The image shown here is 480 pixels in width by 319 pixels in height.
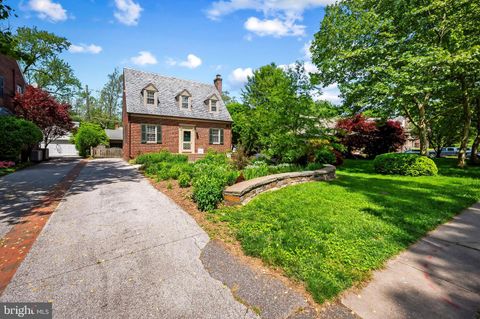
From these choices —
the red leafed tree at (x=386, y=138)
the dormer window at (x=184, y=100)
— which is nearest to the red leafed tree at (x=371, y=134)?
the red leafed tree at (x=386, y=138)

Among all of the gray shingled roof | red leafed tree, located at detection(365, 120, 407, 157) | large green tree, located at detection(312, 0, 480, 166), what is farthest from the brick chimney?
red leafed tree, located at detection(365, 120, 407, 157)

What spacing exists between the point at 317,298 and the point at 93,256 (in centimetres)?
335

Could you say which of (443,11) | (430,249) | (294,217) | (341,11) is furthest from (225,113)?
(430,249)

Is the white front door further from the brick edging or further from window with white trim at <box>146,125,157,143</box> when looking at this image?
the brick edging

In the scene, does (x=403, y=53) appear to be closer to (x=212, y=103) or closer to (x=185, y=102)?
(x=212, y=103)

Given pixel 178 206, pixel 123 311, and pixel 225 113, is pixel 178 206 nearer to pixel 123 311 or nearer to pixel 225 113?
pixel 123 311

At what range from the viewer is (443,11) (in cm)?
1107

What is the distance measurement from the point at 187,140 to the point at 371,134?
17332mm

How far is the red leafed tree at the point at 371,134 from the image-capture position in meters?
19.6

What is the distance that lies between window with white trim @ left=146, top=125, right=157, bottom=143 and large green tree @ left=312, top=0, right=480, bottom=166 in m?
13.9

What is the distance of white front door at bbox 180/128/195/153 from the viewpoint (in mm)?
19922

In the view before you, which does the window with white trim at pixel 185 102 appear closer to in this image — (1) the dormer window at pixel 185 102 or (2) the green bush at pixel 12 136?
(1) the dormer window at pixel 185 102

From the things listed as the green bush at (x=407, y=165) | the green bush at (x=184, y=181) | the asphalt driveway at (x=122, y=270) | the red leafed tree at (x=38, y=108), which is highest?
the red leafed tree at (x=38, y=108)

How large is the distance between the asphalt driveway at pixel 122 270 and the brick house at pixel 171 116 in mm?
13614
